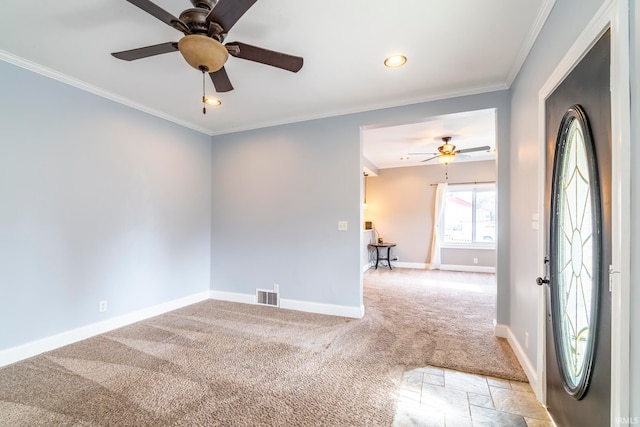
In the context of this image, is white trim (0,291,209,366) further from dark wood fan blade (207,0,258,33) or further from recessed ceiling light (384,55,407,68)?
recessed ceiling light (384,55,407,68)

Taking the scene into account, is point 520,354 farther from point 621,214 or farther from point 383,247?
point 383,247

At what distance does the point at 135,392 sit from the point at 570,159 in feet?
10.2

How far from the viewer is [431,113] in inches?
121

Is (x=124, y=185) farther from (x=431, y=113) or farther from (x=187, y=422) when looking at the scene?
(x=431, y=113)

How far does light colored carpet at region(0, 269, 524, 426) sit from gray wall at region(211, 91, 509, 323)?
497 mm

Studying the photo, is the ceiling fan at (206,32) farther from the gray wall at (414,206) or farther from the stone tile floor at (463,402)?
the gray wall at (414,206)

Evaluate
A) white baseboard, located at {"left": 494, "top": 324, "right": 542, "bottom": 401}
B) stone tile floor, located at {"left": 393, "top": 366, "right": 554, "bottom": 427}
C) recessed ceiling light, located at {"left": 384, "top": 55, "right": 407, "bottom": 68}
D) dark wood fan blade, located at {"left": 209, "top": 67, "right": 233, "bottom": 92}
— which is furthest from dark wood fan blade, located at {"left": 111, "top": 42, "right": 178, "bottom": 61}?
white baseboard, located at {"left": 494, "top": 324, "right": 542, "bottom": 401}

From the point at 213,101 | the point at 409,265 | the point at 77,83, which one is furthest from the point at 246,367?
the point at 409,265

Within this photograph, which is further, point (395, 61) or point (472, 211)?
point (472, 211)

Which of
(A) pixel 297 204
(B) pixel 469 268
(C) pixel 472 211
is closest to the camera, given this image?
(A) pixel 297 204

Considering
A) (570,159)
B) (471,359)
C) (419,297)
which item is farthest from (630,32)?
(419,297)

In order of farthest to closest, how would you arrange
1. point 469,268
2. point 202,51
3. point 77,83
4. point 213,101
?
point 469,268 → point 213,101 → point 77,83 → point 202,51

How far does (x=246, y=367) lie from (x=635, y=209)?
251 centimetres

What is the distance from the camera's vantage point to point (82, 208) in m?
2.76
